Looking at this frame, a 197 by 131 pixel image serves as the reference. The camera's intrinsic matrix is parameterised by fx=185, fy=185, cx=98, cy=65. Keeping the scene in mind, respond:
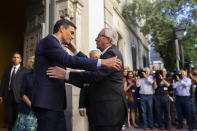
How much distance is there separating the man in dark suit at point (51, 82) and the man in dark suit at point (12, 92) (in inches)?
112

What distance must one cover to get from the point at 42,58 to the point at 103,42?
0.86 meters

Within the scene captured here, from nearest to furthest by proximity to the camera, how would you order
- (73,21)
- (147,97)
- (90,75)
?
(90,75)
(73,21)
(147,97)

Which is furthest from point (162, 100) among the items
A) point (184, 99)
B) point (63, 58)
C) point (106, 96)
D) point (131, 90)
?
point (63, 58)

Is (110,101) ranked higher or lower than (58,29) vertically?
lower

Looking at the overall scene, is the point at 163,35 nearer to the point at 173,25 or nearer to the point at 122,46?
the point at 173,25

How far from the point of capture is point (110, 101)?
2.19m

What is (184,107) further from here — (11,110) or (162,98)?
(11,110)

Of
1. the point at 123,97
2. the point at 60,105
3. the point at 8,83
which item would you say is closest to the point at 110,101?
the point at 123,97

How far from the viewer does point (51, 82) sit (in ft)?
6.22

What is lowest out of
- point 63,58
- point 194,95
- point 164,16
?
point 194,95

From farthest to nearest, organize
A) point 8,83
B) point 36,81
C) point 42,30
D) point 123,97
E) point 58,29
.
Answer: point 42,30 < point 8,83 < point 123,97 < point 58,29 < point 36,81

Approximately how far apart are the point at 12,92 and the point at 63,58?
10.7 feet

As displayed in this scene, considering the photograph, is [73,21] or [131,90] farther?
[131,90]

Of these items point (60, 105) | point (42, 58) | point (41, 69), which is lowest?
point (60, 105)
